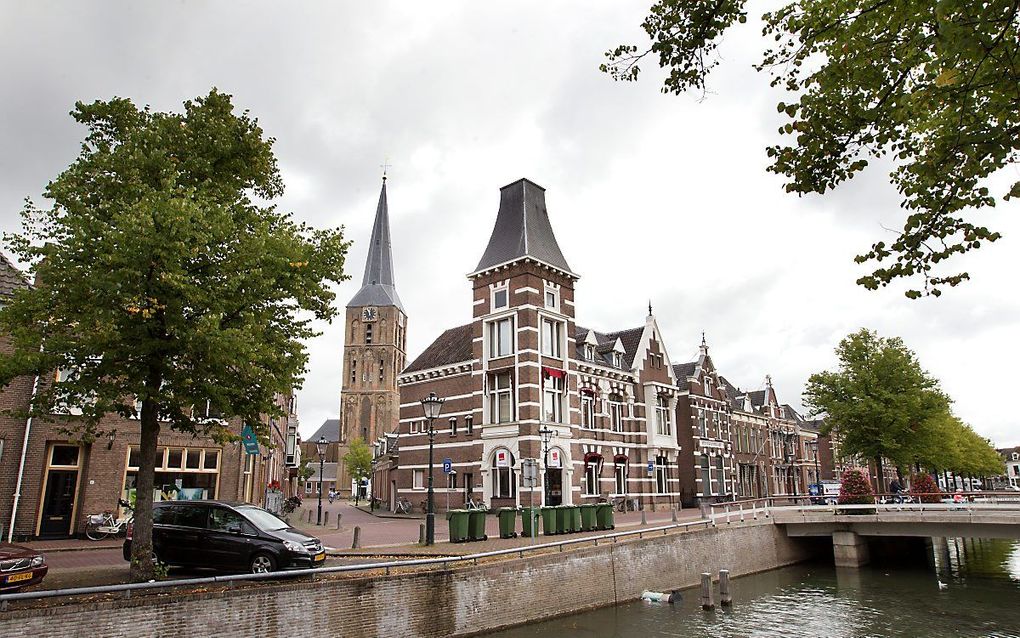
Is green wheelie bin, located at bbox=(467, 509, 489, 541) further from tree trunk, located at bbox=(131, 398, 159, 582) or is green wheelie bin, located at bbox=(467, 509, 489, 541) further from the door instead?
the door

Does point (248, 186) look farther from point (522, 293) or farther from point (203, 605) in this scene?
point (522, 293)

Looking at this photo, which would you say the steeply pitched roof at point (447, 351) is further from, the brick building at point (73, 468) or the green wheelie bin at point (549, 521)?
the green wheelie bin at point (549, 521)

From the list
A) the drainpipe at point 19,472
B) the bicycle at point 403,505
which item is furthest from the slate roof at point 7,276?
the bicycle at point 403,505

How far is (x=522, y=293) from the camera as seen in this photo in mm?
36312

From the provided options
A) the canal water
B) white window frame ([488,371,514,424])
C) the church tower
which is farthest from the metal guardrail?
the church tower

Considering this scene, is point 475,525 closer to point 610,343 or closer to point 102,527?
point 102,527

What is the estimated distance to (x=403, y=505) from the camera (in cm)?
3959

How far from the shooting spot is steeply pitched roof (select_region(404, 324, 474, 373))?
134 ft

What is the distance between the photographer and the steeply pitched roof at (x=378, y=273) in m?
99.9

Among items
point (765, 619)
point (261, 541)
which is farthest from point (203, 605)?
point (765, 619)

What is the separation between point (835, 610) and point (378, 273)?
90.7 meters

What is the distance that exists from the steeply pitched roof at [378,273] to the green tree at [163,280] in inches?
3360

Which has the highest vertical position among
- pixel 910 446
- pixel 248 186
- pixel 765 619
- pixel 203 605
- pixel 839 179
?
pixel 248 186

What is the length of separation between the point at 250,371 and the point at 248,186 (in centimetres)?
552
